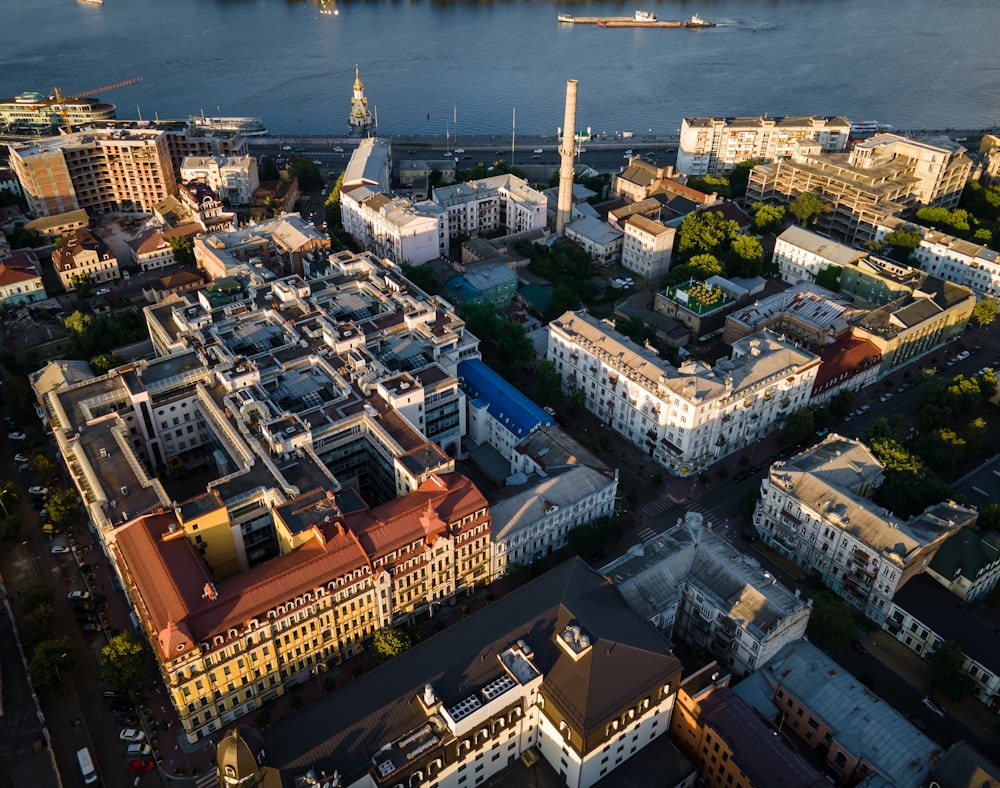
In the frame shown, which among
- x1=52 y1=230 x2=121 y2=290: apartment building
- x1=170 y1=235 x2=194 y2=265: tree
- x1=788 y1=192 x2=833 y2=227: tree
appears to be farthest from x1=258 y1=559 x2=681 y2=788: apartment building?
x1=788 y1=192 x2=833 y2=227: tree

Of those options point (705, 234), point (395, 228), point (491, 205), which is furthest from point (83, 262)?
point (705, 234)

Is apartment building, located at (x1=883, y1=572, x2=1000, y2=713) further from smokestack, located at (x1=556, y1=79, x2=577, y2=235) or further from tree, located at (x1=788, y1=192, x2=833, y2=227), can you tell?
tree, located at (x1=788, y1=192, x2=833, y2=227)

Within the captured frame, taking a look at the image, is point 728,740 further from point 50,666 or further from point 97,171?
point 97,171

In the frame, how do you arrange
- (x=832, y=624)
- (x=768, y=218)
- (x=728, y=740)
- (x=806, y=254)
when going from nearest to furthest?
(x=728, y=740) < (x=832, y=624) < (x=806, y=254) < (x=768, y=218)

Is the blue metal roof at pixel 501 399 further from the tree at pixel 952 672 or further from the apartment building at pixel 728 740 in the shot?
the tree at pixel 952 672

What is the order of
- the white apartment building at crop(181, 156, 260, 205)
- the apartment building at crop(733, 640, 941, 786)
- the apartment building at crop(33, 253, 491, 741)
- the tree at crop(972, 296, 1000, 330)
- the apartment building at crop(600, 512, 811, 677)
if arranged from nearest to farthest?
the apartment building at crop(733, 640, 941, 786) → the apartment building at crop(33, 253, 491, 741) → the apartment building at crop(600, 512, 811, 677) → the tree at crop(972, 296, 1000, 330) → the white apartment building at crop(181, 156, 260, 205)

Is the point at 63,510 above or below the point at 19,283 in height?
below
